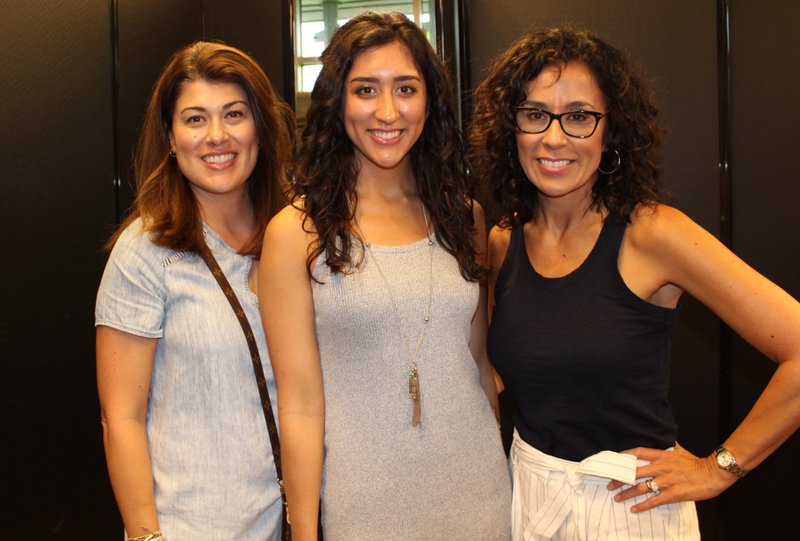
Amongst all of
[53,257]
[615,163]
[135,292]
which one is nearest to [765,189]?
[615,163]

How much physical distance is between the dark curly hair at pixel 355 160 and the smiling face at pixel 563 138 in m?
0.21

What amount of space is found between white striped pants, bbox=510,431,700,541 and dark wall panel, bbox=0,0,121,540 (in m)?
1.73

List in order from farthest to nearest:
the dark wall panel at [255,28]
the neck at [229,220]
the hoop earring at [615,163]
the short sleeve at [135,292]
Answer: the dark wall panel at [255,28]
the neck at [229,220]
the hoop earring at [615,163]
the short sleeve at [135,292]

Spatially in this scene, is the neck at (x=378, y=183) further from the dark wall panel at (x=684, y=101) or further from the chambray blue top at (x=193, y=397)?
the dark wall panel at (x=684, y=101)

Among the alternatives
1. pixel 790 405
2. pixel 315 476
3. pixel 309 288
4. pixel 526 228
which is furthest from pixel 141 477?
pixel 790 405

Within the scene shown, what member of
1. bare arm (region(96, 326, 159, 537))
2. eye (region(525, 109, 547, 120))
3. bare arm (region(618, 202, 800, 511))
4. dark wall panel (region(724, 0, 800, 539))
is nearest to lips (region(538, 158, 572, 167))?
eye (region(525, 109, 547, 120))

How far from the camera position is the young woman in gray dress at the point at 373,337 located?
60.1 inches

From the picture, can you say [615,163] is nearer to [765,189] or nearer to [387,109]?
[387,109]

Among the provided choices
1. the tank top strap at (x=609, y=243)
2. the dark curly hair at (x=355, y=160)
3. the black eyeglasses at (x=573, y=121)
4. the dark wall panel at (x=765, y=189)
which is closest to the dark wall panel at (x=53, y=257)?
the dark curly hair at (x=355, y=160)

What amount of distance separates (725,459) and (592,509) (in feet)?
1.09

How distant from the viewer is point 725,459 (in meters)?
1.58

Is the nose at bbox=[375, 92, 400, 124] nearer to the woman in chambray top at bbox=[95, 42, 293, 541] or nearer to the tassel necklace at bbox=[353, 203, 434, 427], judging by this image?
the tassel necklace at bbox=[353, 203, 434, 427]

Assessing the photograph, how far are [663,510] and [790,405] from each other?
0.36 meters

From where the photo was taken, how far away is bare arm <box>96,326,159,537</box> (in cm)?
158
